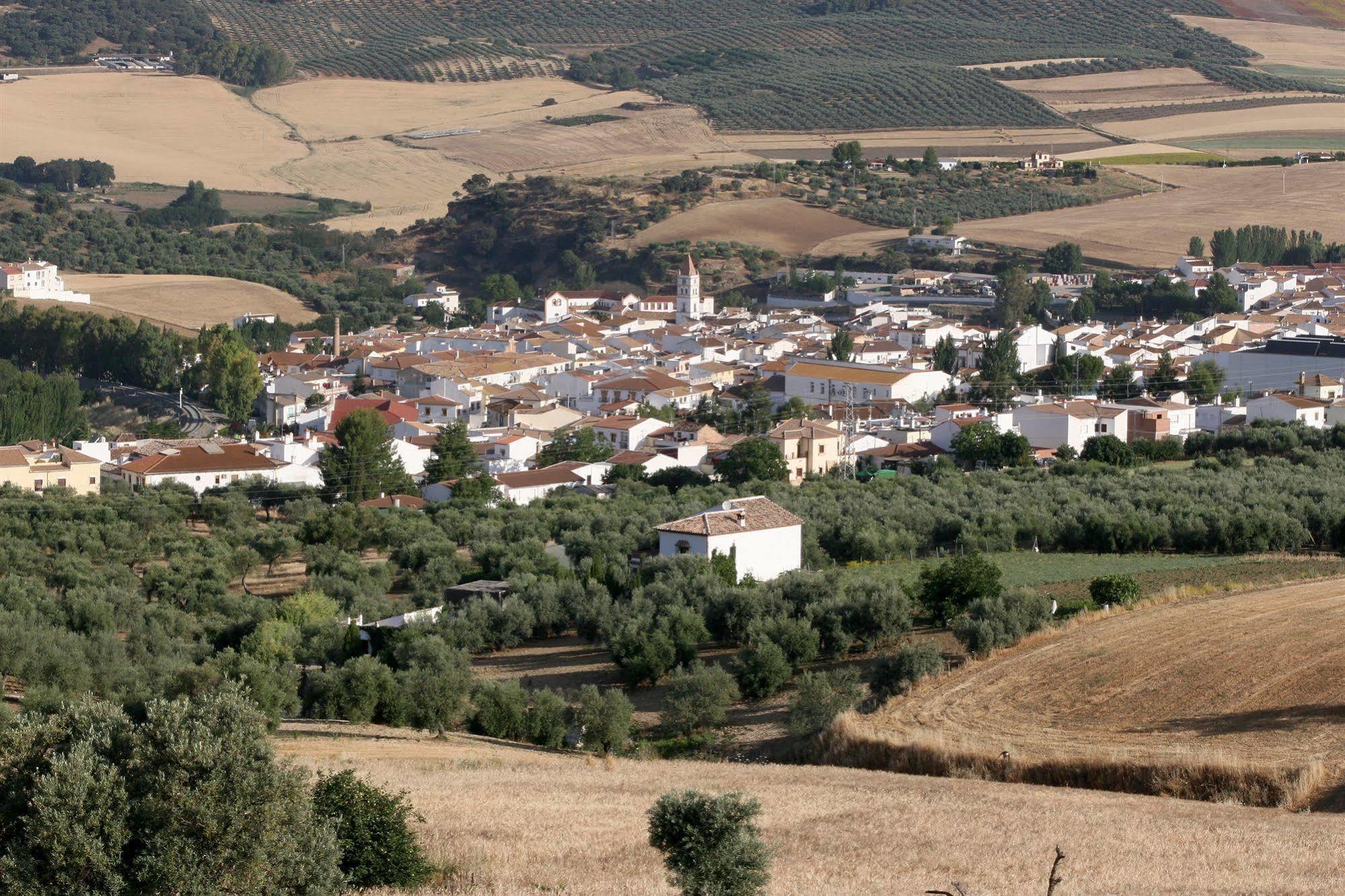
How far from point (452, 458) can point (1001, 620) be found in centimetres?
2473

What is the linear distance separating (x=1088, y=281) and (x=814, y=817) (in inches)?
2759

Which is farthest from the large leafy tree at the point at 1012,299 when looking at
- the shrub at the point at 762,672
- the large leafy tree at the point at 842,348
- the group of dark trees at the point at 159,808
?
the group of dark trees at the point at 159,808

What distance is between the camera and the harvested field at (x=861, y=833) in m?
11.7

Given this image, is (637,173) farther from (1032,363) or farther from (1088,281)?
(1032,363)

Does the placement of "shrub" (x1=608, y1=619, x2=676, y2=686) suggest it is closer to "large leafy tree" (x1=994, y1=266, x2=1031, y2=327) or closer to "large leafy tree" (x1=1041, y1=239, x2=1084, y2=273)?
"large leafy tree" (x1=994, y1=266, x2=1031, y2=327)

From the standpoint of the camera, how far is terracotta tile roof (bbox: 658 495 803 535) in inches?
1156

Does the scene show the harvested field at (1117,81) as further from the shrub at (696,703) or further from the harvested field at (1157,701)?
the shrub at (696,703)

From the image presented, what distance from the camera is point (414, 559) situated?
32406 millimetres

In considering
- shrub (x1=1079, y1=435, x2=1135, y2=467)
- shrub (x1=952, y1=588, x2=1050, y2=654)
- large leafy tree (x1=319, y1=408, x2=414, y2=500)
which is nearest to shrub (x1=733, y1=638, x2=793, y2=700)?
shrub (x1=952, y1=588, x2=1050, y2=654)

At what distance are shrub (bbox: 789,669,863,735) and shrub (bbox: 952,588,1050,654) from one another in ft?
4.61

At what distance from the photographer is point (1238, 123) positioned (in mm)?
116375

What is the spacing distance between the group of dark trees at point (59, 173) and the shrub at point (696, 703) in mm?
103505

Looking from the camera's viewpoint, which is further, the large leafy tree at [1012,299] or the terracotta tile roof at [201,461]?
the large leafy tree at [1012,299]

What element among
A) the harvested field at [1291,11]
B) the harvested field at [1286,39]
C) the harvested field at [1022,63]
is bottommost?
the harvested field at [1022,63]
